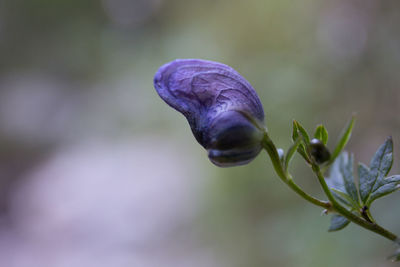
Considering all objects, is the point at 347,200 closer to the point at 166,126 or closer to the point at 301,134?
the point at 301,134

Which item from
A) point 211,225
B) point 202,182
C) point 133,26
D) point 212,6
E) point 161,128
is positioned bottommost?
point 211,225

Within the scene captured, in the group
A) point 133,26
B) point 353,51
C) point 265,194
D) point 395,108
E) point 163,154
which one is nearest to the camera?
point 395,108

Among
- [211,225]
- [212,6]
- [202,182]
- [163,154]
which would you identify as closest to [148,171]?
[163,154]

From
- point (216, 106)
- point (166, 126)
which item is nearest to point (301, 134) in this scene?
point (216, 106)

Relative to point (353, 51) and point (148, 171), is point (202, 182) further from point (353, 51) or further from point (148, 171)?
point (353, 51)

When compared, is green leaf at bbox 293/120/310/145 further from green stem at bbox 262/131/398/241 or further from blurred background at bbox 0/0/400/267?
blurred background at bbox 0/0/400/267

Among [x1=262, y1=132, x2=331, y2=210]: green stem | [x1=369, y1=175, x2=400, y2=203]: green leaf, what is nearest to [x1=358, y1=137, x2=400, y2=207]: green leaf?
[x1=369, y1=175, x2=400, y2=203]: green leaf

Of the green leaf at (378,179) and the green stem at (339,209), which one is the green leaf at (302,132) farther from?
the green leaf at (378,179)
